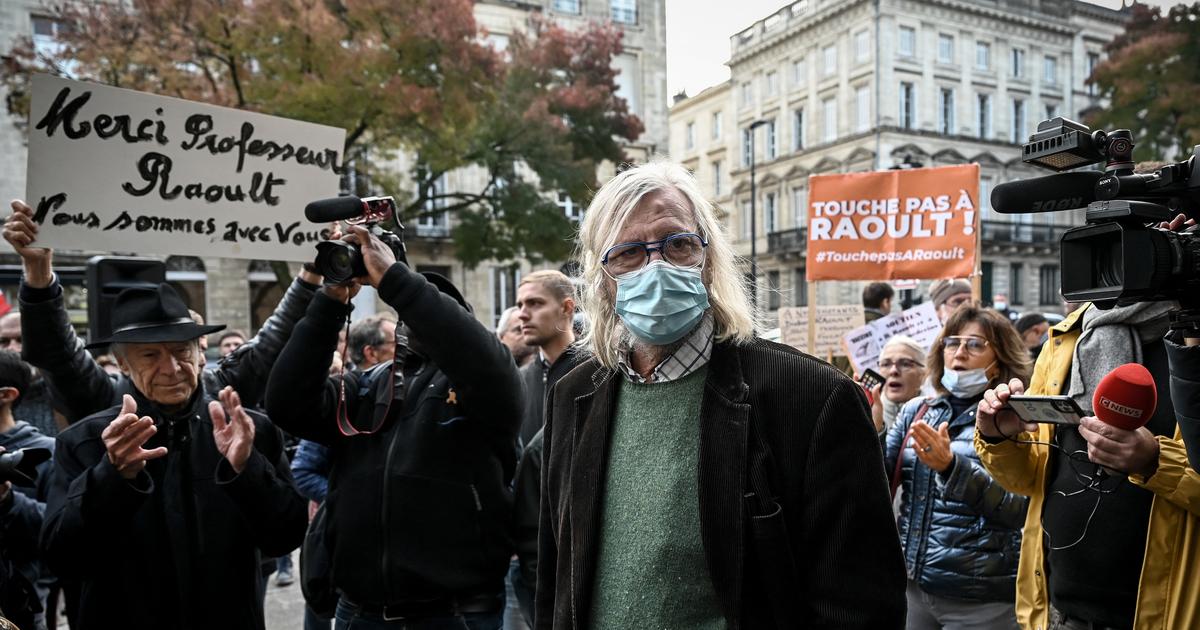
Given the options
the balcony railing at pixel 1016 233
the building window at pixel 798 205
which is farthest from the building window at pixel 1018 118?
the building window at pixel 798 205

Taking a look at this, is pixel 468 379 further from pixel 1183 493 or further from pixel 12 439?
pixel 12 439

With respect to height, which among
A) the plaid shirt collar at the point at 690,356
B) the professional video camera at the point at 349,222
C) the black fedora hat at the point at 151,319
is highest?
the professional video camera at the point at 349,222

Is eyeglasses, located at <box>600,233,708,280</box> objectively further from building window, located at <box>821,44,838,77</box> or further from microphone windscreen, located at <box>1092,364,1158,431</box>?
building window, located at <box>821,44,838,77</box>

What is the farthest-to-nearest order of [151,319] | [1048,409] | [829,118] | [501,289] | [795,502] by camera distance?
[829,118] < [501,289] < [151,319] < [1048,409] < [795,502]

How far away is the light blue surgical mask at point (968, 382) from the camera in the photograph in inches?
152

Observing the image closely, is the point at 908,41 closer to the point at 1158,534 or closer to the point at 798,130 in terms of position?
the point at 798,130

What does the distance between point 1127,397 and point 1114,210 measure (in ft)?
1.82

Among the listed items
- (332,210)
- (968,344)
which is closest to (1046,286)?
(968,344)

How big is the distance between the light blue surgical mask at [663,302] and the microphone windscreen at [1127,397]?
1.14 metres

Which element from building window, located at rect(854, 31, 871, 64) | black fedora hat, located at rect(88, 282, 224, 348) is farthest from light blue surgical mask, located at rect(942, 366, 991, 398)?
building window, located at rect(854, 31, 871, 64)

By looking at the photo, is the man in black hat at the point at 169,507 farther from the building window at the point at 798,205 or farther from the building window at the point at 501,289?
the building window at the point at 798,205

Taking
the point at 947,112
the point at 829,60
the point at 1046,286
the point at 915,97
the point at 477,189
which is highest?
the point at 829,60

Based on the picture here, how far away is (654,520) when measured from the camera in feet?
6.48

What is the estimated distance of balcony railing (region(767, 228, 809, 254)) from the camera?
45.8 meters
